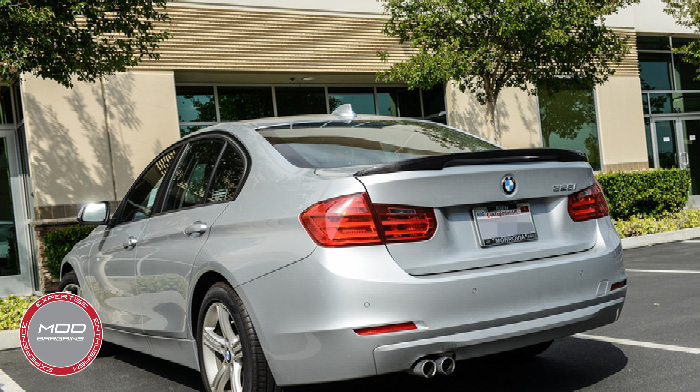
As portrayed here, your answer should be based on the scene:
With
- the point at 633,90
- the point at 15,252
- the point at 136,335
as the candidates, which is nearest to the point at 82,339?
the point at 136,335

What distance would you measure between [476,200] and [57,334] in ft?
8.37

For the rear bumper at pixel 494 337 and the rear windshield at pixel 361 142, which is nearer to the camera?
the rear bumper at pixel 494 337

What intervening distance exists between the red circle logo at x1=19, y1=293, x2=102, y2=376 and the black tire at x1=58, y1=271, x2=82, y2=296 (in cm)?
138

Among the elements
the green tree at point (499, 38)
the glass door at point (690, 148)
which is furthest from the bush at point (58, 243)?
the glass door at point (690, 148)

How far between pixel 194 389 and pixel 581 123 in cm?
1553

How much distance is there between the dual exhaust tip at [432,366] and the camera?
3.13 meters

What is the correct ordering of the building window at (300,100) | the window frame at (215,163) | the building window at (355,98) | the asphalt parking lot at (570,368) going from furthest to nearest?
the building window at (355,98) → the building window at (300,100) → the asphalt parking lot at (570,368) → the window frame at (215,163)

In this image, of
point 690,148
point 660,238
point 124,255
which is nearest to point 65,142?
point 124,255

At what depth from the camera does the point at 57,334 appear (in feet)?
13.9

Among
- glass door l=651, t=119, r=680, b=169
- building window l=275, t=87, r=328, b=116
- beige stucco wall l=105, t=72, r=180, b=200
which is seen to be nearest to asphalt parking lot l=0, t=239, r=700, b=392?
beige stucco wall l=105, t=72, r=180, b=200

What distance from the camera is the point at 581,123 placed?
60.0ft

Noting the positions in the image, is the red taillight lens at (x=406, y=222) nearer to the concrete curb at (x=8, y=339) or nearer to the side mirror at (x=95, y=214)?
the side mirror at (x=95, y=214)

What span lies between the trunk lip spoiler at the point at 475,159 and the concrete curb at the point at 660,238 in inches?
359

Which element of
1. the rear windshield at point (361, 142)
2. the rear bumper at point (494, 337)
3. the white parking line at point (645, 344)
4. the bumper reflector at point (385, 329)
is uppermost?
the rear windshield at point (361, 142)
